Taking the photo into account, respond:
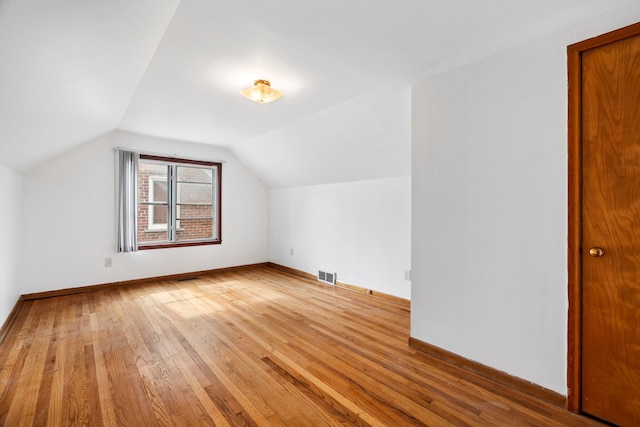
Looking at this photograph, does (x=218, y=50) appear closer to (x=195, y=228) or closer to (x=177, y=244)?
(x=177, y=244)

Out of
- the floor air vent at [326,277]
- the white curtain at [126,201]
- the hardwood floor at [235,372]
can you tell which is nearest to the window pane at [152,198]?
the white curtain at [126,201]

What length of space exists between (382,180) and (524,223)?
208 centimetres

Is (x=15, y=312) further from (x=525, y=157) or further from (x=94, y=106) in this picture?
(x=525, y=157)

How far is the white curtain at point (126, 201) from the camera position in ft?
13.5

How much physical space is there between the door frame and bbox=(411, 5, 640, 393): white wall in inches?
1.3

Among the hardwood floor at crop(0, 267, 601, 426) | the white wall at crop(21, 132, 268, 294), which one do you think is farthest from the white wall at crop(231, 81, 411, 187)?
the hardwood floor at crop(0, 267, 601, 426)

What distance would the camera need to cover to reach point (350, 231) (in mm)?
4262

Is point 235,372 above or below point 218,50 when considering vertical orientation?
below

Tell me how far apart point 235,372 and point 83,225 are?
3.33 meters

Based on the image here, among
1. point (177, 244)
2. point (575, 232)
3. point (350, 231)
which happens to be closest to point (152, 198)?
point (177, 244)

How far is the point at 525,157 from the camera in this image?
185 cm

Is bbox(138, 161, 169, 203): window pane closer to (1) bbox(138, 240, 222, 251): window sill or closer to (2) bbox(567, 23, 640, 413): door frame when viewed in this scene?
(1) bbox(138, 240, 222, 251): window sill

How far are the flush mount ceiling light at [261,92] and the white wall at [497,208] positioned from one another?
124 centimetres

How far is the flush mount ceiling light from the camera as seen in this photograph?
259 cm
